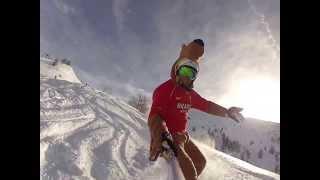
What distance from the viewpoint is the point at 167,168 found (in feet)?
6.03

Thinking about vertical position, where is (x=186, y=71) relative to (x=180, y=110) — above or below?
above

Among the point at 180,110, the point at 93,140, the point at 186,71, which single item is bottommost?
the point at 93,140

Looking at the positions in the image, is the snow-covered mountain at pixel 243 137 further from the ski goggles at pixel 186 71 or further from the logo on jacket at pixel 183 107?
the ski goggles at pixel 186 71

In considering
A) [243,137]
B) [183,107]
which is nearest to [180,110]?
[183,107]

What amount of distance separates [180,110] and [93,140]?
0.36 metres

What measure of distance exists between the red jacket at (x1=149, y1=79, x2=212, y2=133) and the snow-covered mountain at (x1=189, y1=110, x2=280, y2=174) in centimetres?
4

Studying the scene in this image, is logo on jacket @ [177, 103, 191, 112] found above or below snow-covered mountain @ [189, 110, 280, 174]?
above

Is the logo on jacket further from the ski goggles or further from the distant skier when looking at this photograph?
the ski goggles

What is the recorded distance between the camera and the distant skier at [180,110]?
1.83 meters

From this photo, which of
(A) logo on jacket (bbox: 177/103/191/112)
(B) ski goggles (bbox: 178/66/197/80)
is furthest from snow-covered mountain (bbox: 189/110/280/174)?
(B) ski goggles (bbox: 178/66/197/80)

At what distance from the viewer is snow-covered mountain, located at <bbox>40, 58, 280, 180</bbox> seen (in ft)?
6.14

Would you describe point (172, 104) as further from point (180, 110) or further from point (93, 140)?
point (93, 140)

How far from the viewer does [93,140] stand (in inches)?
76.3
